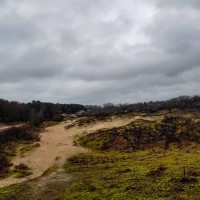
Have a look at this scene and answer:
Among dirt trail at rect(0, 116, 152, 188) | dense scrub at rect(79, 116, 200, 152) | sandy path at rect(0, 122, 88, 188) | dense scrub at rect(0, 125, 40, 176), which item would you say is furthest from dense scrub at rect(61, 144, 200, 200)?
dense scrub at rect(0, 125, 40, 176)

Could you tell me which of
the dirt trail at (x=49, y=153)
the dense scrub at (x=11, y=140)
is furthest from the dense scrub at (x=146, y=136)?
the dense scrub at (x=11, y=140)

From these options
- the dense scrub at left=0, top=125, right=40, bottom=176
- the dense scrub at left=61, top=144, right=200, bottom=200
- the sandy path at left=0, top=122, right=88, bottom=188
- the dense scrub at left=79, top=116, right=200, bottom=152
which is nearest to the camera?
the dense scrub at left=61, top=144, right=200, bottom=200

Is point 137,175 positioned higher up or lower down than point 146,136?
lower down

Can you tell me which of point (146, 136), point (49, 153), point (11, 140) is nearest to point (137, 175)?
point (49, 153)

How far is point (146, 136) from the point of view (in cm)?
7531

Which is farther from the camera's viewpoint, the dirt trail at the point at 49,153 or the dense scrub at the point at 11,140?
the dense scrub at the point at 11,140

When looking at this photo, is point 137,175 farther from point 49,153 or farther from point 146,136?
point 146,136

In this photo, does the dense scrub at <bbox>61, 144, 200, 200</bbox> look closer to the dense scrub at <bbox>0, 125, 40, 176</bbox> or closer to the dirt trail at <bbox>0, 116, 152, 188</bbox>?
the dirt trail at <bbox>0, 116, 152, 188</bbox>

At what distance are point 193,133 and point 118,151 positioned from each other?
15306mm

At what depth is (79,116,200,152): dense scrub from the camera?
Answer: 229ft

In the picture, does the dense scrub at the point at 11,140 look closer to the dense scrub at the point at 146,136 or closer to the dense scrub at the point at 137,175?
the dense scrub at the point at 137,175

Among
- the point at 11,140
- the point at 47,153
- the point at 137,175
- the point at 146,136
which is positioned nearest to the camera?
the point at 137,175

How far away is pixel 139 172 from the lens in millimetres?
44906

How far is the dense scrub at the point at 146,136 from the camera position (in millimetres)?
69875
